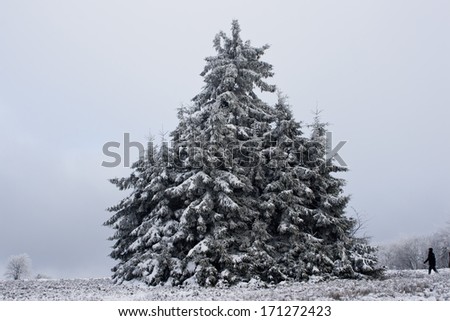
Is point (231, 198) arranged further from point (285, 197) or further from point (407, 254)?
point (407, 254)

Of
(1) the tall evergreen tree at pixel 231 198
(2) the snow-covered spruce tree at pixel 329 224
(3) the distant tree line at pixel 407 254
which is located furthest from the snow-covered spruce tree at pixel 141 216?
(3) the distant tree line at pixel 407 254

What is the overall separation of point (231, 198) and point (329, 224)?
625cm

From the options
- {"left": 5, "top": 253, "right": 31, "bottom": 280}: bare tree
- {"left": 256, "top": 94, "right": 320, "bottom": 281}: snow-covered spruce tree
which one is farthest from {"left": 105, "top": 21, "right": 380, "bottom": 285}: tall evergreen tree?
{"left": 5, "top": 253, "right": 31, "bottom": 280}: bare tree

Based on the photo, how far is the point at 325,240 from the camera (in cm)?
2302

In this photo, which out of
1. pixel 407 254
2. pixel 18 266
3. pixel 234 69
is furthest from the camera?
pixel 407 254

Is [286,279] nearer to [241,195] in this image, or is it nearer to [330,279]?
[330,279]

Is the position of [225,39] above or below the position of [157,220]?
above

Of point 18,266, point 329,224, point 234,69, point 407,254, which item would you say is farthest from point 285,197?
point 407,254

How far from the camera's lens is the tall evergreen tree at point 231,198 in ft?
67.7

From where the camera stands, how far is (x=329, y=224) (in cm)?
2261

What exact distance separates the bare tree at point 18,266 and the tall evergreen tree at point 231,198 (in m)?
56.3

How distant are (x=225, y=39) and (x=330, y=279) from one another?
17.4 meters
